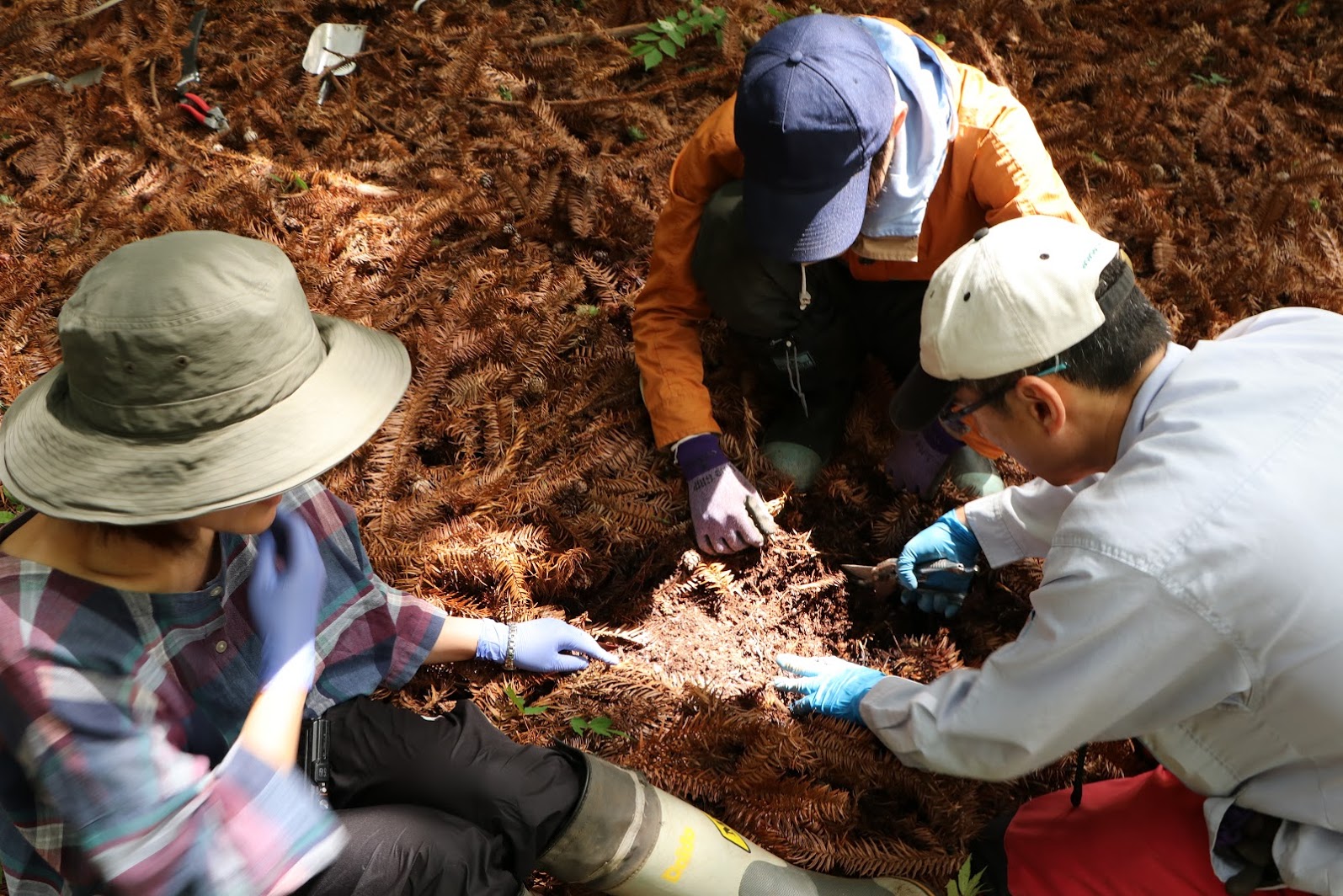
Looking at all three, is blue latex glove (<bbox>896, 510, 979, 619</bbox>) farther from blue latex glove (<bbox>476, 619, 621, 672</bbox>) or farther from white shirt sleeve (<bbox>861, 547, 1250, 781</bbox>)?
blue latex glove (<bbox>476, 619, 621, 672</bbox>)

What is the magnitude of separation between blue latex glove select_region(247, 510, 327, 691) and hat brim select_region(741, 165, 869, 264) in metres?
1.46

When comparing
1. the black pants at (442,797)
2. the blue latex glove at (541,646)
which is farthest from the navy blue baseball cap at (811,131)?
the black pants at (442,797)

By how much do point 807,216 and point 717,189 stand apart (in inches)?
21.8

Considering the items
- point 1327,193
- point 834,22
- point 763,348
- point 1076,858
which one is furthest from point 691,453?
point 1327,193

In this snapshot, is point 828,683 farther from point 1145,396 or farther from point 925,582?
point 1145,396

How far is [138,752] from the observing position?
1560 mm

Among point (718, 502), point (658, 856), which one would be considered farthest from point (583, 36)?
point (658, 856)

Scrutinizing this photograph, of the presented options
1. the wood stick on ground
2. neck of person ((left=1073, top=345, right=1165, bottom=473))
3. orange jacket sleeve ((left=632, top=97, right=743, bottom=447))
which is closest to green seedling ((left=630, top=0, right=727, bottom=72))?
the wood stick on ground

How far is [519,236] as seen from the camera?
3.47 metres

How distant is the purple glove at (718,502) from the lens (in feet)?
9.41

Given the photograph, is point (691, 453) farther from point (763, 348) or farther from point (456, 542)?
point (456, 542)

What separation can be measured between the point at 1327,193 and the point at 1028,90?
1.27 meters

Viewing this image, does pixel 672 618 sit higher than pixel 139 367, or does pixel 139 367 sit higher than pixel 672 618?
pixel 139 367

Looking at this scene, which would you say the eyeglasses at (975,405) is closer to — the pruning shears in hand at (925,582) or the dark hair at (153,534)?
the pruning shears in hand at (925,582)
